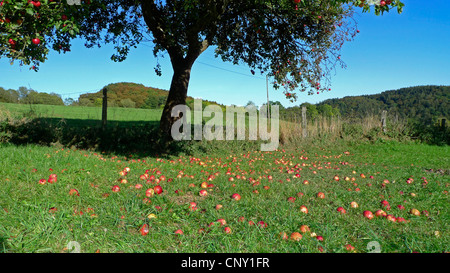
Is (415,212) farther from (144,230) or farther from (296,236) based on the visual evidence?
(144,230)

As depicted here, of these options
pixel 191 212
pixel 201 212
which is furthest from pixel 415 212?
pixel 191 212

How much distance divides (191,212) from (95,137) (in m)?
6.79

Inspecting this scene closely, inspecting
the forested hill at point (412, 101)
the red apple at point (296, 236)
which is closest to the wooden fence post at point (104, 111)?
the red apple at point (296, 236)

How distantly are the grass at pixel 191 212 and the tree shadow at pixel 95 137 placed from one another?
8.83 feet

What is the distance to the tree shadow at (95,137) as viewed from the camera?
778cm

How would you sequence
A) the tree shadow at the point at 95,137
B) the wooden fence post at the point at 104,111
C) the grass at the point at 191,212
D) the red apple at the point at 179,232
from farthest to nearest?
the wooden fence post at the point at 104,111
the tree shadow at the point at 95,137
the red apple at the point at 179,232
the grass at the point at 191,212

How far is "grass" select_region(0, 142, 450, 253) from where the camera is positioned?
2.50 metres

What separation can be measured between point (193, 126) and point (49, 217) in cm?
758

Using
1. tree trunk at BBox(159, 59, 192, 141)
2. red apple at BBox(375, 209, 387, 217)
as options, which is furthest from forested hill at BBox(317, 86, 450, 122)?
red apple at BBox(375, 209, 387, 217)

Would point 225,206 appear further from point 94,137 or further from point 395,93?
point 395,93

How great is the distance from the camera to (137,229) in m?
2.83

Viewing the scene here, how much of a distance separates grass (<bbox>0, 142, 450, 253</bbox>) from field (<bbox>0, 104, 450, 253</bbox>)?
0.04 ft

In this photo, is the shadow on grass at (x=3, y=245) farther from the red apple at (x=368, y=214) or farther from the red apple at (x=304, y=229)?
the red apple at (x=368, y=214)
